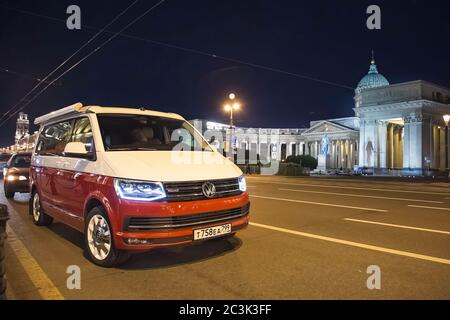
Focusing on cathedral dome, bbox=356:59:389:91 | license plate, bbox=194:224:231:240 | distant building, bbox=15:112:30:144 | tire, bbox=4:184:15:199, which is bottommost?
tire, bbox=4:184:15:199

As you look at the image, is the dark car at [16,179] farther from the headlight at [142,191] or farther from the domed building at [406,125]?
the domed building at [406,125]

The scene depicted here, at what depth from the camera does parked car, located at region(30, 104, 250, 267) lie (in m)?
4.86

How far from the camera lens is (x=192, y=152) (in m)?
6.19

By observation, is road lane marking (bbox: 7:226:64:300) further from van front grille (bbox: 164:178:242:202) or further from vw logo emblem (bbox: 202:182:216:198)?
vw logo emblem (bbox: 202:182:216:198)

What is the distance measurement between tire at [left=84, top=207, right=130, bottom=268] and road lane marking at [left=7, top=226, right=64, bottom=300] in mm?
692

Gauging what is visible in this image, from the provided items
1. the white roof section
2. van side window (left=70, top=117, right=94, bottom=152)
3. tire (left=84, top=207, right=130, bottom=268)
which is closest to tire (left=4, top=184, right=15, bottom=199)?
the white roof section

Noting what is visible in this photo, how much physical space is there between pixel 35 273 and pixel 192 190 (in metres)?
2.28

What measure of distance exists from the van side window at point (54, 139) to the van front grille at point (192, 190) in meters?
2.92

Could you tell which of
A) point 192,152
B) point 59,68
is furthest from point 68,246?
point 59,68

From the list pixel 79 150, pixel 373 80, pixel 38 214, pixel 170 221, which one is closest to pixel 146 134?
pixel 79 150

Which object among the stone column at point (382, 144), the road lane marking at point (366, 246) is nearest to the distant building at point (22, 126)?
the stone column at point (382, 144)

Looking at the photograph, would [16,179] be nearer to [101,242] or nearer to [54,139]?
[54,139]

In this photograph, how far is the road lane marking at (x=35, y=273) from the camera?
169 inches
